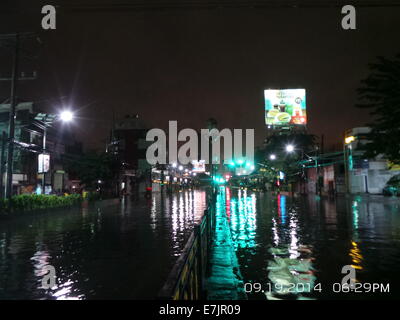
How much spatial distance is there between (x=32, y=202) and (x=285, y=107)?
43586 millimetres

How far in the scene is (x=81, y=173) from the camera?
36.5 metres

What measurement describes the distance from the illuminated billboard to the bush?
123 feet

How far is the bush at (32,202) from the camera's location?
19042 millimetres

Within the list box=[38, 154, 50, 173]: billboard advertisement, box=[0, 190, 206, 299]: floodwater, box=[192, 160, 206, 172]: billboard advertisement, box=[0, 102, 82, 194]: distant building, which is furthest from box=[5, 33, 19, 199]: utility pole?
box=[192, 160, 206, 172]: billboard advertisement

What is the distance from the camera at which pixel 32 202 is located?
21.5 m

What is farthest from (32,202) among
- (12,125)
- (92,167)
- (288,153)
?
(288,153)

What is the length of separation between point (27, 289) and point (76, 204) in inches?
901

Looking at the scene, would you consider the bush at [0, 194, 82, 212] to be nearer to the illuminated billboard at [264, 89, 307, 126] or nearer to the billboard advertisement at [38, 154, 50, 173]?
the billboard advertisement at [38, 154, 50, 173]

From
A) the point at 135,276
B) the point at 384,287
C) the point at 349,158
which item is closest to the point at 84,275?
the point at 135,276

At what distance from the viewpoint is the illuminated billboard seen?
55.1m

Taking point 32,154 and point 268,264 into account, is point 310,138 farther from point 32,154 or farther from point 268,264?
point 268,264

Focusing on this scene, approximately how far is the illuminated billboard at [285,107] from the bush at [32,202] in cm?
3760

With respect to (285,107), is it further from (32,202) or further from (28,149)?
(32,202)

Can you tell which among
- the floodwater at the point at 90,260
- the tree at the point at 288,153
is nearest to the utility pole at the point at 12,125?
the floodwater at the point at 90,260
